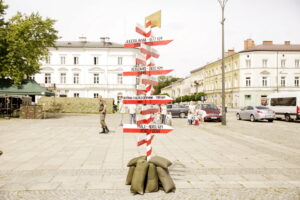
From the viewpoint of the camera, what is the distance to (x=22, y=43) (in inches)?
936

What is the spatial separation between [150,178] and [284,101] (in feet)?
78.8

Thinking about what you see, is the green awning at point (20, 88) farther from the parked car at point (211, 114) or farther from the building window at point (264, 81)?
the building window at point (264, 81)

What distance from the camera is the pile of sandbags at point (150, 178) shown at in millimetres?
4946

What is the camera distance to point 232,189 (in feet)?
16.9

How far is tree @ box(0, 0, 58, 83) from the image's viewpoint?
23969mm

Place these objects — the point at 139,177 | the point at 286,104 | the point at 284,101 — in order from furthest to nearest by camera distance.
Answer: the point at 284,101
the point at 286,104
the point at 139,177

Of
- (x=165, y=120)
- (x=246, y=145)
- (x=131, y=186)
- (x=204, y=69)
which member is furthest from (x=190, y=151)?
(x=204, y=69)

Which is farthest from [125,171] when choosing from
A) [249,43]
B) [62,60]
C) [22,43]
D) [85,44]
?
[249,43]

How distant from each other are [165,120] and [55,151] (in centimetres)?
1152

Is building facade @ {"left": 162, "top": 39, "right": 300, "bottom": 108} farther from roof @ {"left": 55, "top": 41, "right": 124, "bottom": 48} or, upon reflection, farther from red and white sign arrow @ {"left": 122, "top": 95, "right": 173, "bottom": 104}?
red and white sign arrow @ {"left": 122, "top": 95, "right": 173, "bottom": 104}

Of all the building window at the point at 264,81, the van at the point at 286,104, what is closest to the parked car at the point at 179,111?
the van at the point at 286,104

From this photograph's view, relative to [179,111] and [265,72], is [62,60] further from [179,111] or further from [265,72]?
[265,72]

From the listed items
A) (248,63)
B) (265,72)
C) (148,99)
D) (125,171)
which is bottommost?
(125,171)

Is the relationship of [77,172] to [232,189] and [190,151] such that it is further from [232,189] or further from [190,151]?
[190,151]
